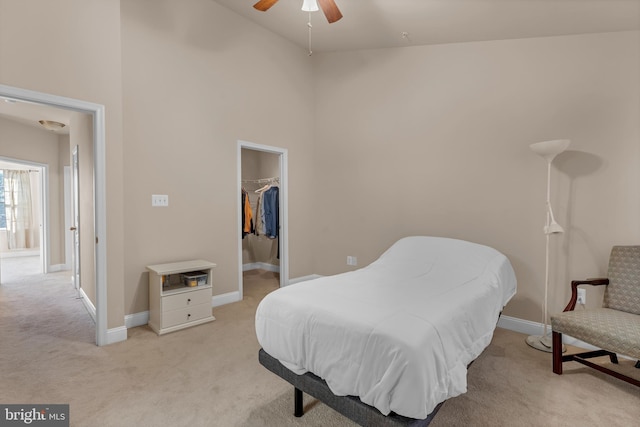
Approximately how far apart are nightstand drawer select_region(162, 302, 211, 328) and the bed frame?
60.0 inches

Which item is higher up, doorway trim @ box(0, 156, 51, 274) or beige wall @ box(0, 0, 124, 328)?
beige wall @ box(0, 0, 124, 328)

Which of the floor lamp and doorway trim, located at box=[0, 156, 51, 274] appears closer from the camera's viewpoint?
the floor lamp

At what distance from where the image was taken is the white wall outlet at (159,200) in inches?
128

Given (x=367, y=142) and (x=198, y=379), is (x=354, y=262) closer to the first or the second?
(x=367, y=142)

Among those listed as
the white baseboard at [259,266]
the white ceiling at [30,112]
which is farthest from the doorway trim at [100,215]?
the white baseboard at [259,266]

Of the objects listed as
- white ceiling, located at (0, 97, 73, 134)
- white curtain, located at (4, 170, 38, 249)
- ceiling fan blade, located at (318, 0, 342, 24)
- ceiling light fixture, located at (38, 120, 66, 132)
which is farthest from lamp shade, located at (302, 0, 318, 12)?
white curtain, located at (4, 170, 38, 249)

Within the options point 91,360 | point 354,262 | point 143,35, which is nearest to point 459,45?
point 354,262

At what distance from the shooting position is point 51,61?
2484mm

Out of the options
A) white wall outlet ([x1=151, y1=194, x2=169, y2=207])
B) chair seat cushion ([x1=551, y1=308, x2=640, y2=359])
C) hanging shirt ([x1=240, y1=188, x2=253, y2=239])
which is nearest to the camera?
chair seat cushion ([x1=551, y1=308, x2=640, y2=359])

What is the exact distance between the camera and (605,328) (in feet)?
7.03

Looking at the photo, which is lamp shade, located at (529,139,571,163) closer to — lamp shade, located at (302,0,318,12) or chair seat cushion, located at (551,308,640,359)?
chair seat cushion, located at (551,308,640,359)

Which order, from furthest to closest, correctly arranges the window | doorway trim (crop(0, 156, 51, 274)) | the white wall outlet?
the window
doorway trim (crop(0, 156, 51, 274))
the white wall outlet

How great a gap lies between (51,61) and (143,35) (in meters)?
0.90

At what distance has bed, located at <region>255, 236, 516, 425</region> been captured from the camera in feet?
4.53
